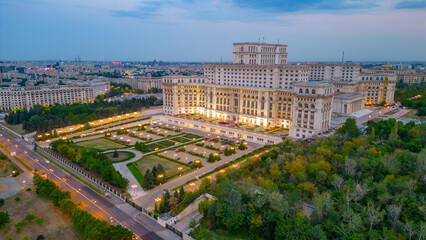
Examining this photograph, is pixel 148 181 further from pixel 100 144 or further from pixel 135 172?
pixel 100 144

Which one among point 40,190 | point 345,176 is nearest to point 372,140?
point 345,176

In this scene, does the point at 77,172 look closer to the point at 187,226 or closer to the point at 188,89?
the point at 187,226

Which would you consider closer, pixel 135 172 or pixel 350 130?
pixel 135 172

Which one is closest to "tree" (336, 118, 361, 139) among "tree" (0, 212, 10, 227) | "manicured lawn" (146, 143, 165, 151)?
"manicured lawn" (146, 143, 165, 151)

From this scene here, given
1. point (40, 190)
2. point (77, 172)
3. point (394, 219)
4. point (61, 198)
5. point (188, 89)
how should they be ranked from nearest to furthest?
point (394, 219), point (61, 198), point (40, 190), point (77, 172), point (188, 89)

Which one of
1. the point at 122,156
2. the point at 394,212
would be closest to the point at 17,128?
the point at 122,156

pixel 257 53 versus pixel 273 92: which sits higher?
pixel 257 53
